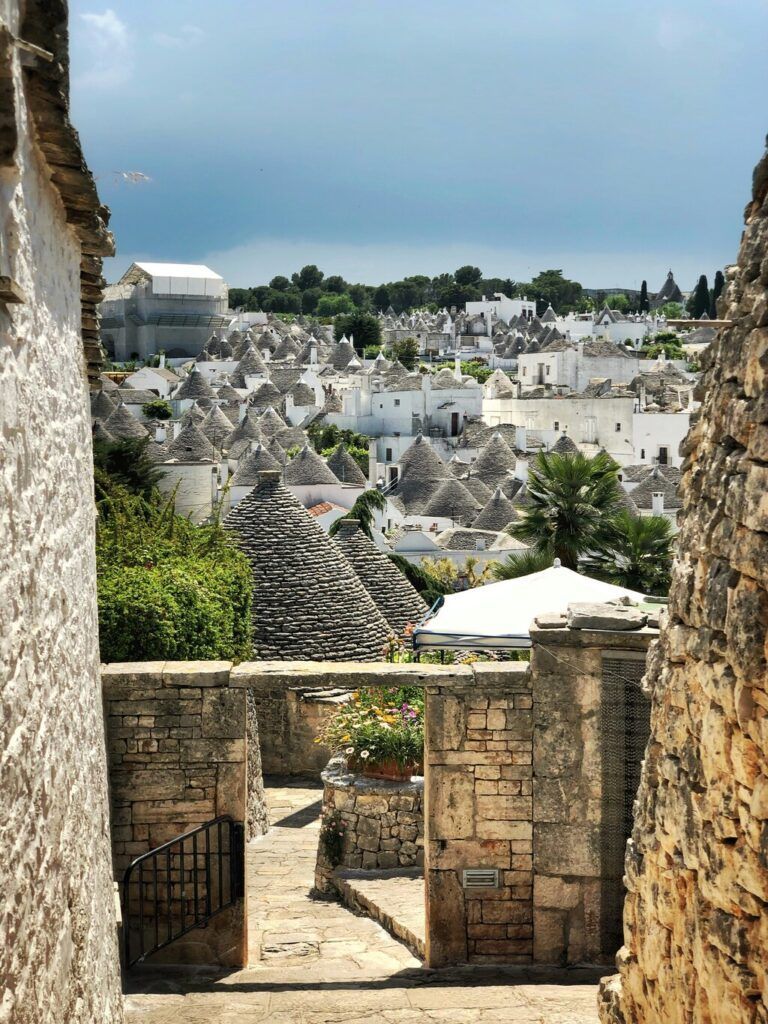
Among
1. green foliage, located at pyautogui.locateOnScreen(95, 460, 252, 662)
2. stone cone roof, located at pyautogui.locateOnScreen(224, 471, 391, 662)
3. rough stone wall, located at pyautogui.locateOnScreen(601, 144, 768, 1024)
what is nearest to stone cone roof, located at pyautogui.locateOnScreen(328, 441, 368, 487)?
stone cone roof, located at pyautogui.locateOnScreen(224, 471, 391, 662)

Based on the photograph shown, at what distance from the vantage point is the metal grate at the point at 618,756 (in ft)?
33.2

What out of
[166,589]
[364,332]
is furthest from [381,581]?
[364,332]

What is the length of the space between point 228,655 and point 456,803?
3707mm

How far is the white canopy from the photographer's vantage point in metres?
12.8

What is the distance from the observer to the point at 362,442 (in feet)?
269

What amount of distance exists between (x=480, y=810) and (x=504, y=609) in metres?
3.38

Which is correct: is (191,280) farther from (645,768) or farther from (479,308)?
(645,768)

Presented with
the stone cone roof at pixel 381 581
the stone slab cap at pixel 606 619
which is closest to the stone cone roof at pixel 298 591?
the stone cone roof at pixel 381 581

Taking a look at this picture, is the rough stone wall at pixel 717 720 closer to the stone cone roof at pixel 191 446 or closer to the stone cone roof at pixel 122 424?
the stone cone roof at pixel 122 424

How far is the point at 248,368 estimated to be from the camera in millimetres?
105625

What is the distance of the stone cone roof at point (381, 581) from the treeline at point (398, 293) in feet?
471

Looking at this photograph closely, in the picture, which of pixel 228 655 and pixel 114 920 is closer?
pixel 114 920

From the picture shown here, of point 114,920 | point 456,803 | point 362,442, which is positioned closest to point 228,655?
point 456,803

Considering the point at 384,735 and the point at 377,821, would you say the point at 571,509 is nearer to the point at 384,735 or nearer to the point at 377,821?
the point at 384,735
